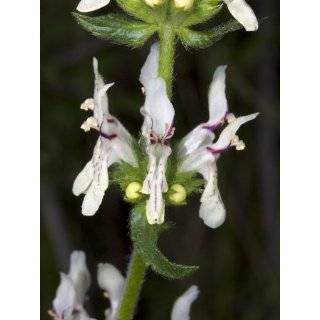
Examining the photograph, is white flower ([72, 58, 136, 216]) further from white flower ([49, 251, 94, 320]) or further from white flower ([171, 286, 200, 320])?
white flower ([171, 286, 200, 320])

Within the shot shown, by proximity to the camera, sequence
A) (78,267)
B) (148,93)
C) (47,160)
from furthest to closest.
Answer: (47,160)
(78,267)
(148,93)

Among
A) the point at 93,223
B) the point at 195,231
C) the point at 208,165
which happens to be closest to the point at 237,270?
the point at 195,231

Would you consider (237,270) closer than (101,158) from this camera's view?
No

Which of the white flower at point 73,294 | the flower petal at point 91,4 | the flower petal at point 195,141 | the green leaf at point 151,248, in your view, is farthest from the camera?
the white flower at point 73,294

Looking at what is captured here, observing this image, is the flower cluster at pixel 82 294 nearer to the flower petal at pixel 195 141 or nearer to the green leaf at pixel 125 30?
the flower petal at pixel 195 141

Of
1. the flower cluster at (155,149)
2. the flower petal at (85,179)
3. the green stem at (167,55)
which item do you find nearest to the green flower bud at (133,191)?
the flower cluster at (155,149)

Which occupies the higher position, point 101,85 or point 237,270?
point 101,85

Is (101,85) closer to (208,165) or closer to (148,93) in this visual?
(148,93)

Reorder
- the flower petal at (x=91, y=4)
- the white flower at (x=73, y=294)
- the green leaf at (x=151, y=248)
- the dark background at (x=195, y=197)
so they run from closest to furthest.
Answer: the green leaf at (x=151, y=248) < the flower petal at (x=91, y=4) < the white flower at (x=73, y=294) < the dark background at (x=195, y=197)
